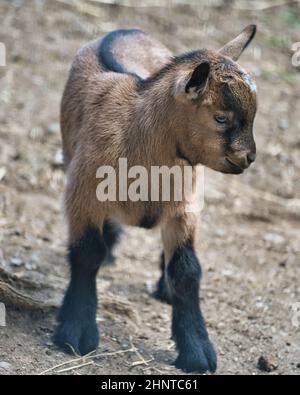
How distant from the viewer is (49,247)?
6855mm

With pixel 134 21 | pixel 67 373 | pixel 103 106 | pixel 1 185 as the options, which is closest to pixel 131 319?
pixel 67 373

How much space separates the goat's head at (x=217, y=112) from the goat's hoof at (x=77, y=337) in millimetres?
1360

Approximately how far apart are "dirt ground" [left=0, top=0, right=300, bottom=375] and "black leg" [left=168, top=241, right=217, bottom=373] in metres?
0.15

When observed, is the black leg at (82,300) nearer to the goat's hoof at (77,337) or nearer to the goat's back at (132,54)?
the goat's hoof at (77,337)

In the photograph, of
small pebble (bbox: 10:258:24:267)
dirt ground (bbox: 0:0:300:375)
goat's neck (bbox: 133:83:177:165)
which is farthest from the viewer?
small pebble (bbox: 10:258:24:267)

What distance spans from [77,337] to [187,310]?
29.3 inches

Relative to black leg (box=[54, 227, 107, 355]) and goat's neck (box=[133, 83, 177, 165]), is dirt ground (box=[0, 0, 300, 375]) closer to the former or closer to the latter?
black leg (box=[54, 227, 107, 355])

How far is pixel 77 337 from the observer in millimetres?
5531

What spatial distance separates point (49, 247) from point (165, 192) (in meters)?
1.80

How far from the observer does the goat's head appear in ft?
15.9

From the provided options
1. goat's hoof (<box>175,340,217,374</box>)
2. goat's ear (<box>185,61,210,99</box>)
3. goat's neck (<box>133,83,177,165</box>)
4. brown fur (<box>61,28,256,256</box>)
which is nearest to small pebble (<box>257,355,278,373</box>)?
goat's hoof (<box>175,340,217,374</box>)

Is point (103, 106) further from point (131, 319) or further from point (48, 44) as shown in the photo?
point (48, 44)

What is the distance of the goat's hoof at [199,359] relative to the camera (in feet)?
17.9

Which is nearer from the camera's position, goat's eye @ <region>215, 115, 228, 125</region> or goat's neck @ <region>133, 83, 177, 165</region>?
goat's eye @ <region>215, 115, 228, 125</region>
